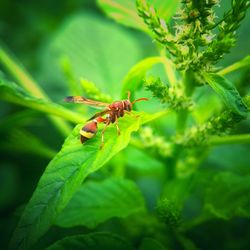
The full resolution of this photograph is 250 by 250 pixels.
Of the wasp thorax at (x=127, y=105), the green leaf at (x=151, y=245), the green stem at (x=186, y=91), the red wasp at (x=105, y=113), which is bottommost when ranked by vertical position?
the green leaf at (x=151, y=245)

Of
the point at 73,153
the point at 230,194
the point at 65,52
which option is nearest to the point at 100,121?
the point at 73,153

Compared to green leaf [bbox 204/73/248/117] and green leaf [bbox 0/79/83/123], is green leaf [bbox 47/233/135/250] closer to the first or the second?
green leaf [bbox 0/79/83/123]

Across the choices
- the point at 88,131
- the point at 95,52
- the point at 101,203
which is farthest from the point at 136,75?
the point at 95,52

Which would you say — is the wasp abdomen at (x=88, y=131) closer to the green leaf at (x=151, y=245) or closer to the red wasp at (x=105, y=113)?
the red wasp at (x=105, y=113)

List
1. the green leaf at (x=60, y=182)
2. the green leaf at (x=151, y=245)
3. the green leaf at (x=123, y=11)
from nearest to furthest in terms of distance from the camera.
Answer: the green leaf at (x=60, y=182) → the green leaf at (x=151, y=245) → the green leaf at (x=123, y=11)

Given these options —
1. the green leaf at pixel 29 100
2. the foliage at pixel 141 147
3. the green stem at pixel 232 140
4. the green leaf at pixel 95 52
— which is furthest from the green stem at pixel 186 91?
the green leaf at pixel 95 52

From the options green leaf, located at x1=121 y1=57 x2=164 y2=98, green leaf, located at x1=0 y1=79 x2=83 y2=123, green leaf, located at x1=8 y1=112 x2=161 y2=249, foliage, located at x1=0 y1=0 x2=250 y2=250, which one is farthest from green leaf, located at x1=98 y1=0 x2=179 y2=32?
green leaf, located at x1=8 y1=112 x2=161 y2=249
